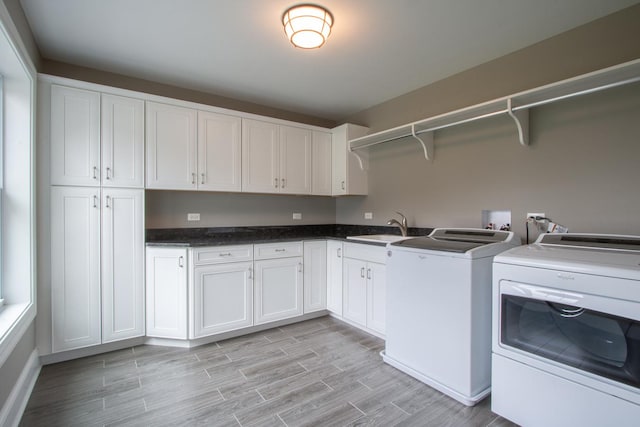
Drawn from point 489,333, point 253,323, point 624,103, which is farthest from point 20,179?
point 624,103

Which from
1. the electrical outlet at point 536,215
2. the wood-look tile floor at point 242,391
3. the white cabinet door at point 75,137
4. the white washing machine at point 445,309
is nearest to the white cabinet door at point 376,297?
the wood-look tile floor at point 242,391

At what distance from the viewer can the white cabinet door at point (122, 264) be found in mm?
2432

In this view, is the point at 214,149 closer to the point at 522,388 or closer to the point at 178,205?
the point at 178,205

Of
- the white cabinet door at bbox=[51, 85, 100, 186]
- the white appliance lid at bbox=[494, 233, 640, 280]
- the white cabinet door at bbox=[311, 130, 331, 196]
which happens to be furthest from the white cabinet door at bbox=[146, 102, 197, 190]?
the white appliance lid at bbox=[494, 233, 640, 280]

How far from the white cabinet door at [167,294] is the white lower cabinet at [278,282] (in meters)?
0.65

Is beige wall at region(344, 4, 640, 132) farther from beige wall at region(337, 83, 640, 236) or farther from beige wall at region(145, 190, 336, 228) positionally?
beige wall at region(145, 190, 336, 228)

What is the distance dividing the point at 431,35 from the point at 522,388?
2260 millimetres

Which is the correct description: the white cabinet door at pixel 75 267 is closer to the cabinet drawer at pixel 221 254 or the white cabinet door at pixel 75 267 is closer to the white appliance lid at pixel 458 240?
the cabinet drawer at pixel 221 254

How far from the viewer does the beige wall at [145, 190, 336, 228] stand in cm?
295

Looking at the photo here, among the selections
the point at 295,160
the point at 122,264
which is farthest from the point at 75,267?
the point at 295,160

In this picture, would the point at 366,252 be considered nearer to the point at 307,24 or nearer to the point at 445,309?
the point at 445,309

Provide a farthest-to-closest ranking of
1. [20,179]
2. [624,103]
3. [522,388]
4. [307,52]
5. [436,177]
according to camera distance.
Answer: [436,177]
[307,52]
[20,179]
[624,103]
[522,388]

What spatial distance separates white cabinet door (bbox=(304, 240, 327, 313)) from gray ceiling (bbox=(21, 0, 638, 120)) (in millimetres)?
1653

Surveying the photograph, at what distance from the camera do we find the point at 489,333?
1941 mm
